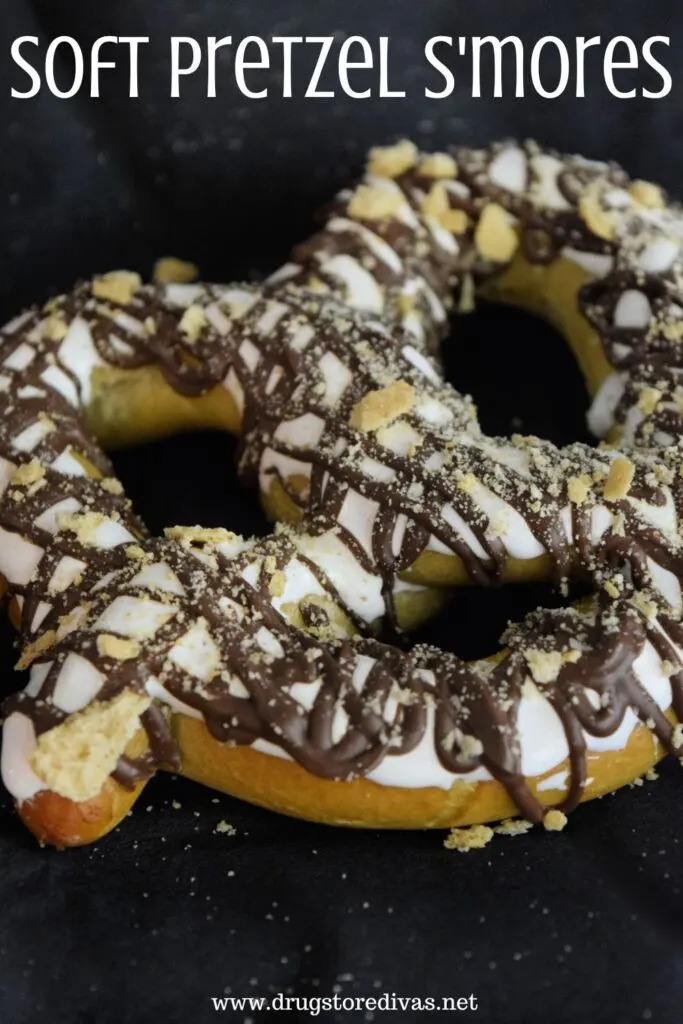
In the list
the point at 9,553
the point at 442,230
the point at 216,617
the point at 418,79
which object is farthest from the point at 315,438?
the point at 418,79

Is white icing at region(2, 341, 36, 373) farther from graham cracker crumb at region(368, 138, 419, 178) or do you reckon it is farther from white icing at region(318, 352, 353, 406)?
graham cracker crumb at region(368, 138, 419, 178)

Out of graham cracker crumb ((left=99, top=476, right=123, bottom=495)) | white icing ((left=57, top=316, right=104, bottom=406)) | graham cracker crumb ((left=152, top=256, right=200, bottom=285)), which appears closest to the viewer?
graham cracker crumb ((left=99, top=476, right=123, bottom=495))

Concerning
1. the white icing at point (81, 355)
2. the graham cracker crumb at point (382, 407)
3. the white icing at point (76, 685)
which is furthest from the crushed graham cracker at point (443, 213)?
the white icing at point (76, 685)

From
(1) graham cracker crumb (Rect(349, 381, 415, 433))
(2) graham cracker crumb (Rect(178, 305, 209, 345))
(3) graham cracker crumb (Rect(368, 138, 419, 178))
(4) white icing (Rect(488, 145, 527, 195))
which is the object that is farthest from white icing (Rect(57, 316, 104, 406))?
(4) white icing (Rect(488, 145, 527, 195))

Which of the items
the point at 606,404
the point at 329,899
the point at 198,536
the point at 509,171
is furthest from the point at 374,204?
the point at 329,899

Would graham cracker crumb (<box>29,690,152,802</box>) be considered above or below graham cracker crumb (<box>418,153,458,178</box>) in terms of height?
below

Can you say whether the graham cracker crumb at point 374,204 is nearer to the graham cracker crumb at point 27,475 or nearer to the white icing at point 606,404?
the white icing at point 606,404

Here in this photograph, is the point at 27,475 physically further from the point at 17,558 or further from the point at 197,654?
the point at 197,654
